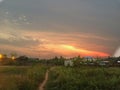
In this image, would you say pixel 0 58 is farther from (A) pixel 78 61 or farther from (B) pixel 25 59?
(A) pixel 78 61

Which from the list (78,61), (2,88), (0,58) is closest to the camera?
(2,88)

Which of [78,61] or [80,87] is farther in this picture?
[78,61]

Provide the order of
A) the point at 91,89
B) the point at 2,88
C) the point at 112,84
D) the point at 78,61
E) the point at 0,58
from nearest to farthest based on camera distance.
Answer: the point at 2,88
the point at 91,89
the point at 112,84
the point at 78,61
the point at 0,58

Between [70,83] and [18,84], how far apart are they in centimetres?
587

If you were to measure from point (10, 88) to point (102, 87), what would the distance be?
9.52 meters

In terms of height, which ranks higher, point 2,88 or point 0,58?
point 0,58

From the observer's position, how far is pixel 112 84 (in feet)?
118

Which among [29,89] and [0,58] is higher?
[0,58]

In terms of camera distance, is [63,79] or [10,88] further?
[63,79]

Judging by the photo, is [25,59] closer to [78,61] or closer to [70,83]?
[78,61]

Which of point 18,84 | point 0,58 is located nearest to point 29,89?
point 18,84

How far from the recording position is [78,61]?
297 ft

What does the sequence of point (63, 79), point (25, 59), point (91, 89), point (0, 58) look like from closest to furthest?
1. point (91, 89)
2. point (63, 79)
3. point (0, 58)
4. point (25, 59)

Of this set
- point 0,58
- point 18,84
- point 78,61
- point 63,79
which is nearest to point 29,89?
point 18,84
